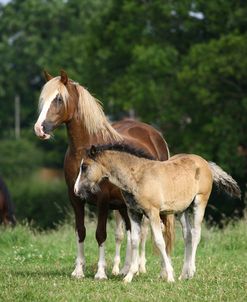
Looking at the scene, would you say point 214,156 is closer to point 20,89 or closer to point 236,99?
point 236,99

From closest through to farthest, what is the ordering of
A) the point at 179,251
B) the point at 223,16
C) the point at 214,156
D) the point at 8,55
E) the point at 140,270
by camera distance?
the point at 140,270
the point at 179,251
the point at 214,156
the point at 223,16
the point at 8,55

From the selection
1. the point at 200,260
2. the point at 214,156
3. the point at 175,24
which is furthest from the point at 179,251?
the point at 175,24

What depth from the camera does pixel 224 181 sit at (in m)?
10.9

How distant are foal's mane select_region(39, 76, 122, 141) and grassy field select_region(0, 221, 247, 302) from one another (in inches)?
70.6

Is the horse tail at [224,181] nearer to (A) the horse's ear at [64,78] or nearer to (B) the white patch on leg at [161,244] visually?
(B) the white patch on leg at [161,244]

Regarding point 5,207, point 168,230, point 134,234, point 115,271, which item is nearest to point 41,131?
point 134,234

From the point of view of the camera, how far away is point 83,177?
10016mm

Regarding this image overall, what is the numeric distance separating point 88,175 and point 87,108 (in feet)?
4.11

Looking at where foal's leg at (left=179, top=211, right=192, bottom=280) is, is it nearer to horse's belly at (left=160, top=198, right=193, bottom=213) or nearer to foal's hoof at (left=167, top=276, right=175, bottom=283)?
foal's hoof at (left=167, top=276, right=175, bottom=283)

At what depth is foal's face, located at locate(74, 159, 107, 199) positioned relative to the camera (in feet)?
32.8

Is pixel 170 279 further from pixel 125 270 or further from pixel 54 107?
pixel 54 107

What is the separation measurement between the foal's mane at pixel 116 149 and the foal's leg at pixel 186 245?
0.93m

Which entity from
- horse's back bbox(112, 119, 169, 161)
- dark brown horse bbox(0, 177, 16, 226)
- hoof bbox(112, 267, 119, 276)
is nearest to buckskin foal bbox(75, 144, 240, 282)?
hoof bbox(112, 267, 119, 276)

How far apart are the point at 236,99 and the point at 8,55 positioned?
3845 centimetres
